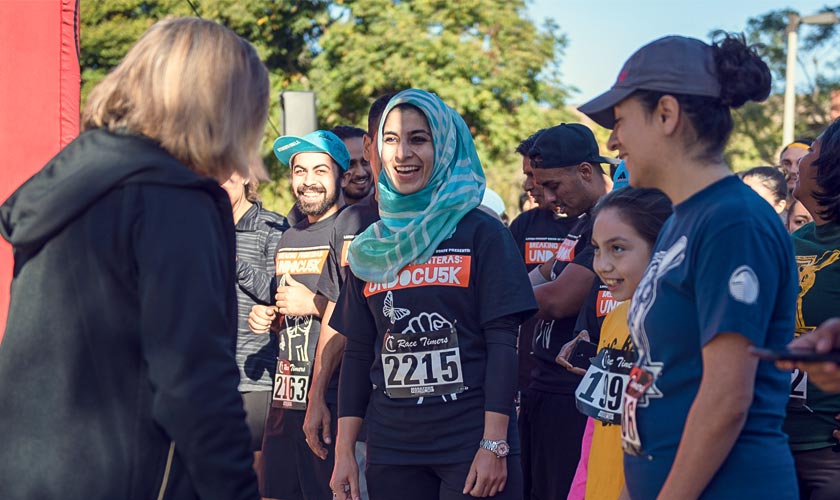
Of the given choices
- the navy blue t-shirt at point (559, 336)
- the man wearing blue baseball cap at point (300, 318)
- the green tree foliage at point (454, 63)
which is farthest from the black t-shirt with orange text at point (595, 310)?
the green tree foliage at point (454, 63)

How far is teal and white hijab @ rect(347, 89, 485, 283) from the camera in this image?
3.68m

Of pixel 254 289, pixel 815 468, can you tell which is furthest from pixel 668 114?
pixel 254 289

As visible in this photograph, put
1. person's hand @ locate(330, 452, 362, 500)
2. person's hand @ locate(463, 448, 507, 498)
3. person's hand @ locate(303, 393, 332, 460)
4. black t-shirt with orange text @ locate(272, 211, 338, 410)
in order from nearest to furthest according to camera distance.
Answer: person's hand @ locate(463, 448, 507, 498)
person's hand @ locate(330, 452, 362, 500)
person's hand @ locate(303, 393, 332, 460)
black t-shirt with orange text @ locate(272, 211, 338, 410)

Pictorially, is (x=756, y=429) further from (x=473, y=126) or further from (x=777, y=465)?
(x=473, y=126)

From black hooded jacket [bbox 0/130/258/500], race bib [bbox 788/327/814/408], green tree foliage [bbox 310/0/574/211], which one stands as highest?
green tree foliage [bbox 310/0/574/211]

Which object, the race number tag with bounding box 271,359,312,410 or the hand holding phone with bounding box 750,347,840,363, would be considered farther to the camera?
the race number tag with bounding box 271,359,312,410

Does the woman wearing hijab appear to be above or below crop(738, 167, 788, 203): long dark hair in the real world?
below

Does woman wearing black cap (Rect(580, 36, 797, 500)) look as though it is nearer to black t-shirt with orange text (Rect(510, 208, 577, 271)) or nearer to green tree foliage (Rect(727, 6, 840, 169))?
black t-shirt with orange text (Rect(510, 208, 577, 271))

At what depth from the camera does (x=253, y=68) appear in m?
2.22

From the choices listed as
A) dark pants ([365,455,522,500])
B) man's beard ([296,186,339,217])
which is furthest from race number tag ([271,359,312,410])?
dark pants ([365,455,522,500])

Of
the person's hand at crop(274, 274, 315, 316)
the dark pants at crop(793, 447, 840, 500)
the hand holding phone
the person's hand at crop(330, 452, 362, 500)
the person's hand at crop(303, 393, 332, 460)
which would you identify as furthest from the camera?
the person's hand at crop(274, 274, 315, 316)

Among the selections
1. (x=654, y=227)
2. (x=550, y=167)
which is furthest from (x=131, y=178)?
(x=550, y=167)

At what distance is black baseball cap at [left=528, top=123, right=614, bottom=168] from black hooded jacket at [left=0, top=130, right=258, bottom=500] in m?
3.09

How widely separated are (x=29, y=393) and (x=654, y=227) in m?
1.92
